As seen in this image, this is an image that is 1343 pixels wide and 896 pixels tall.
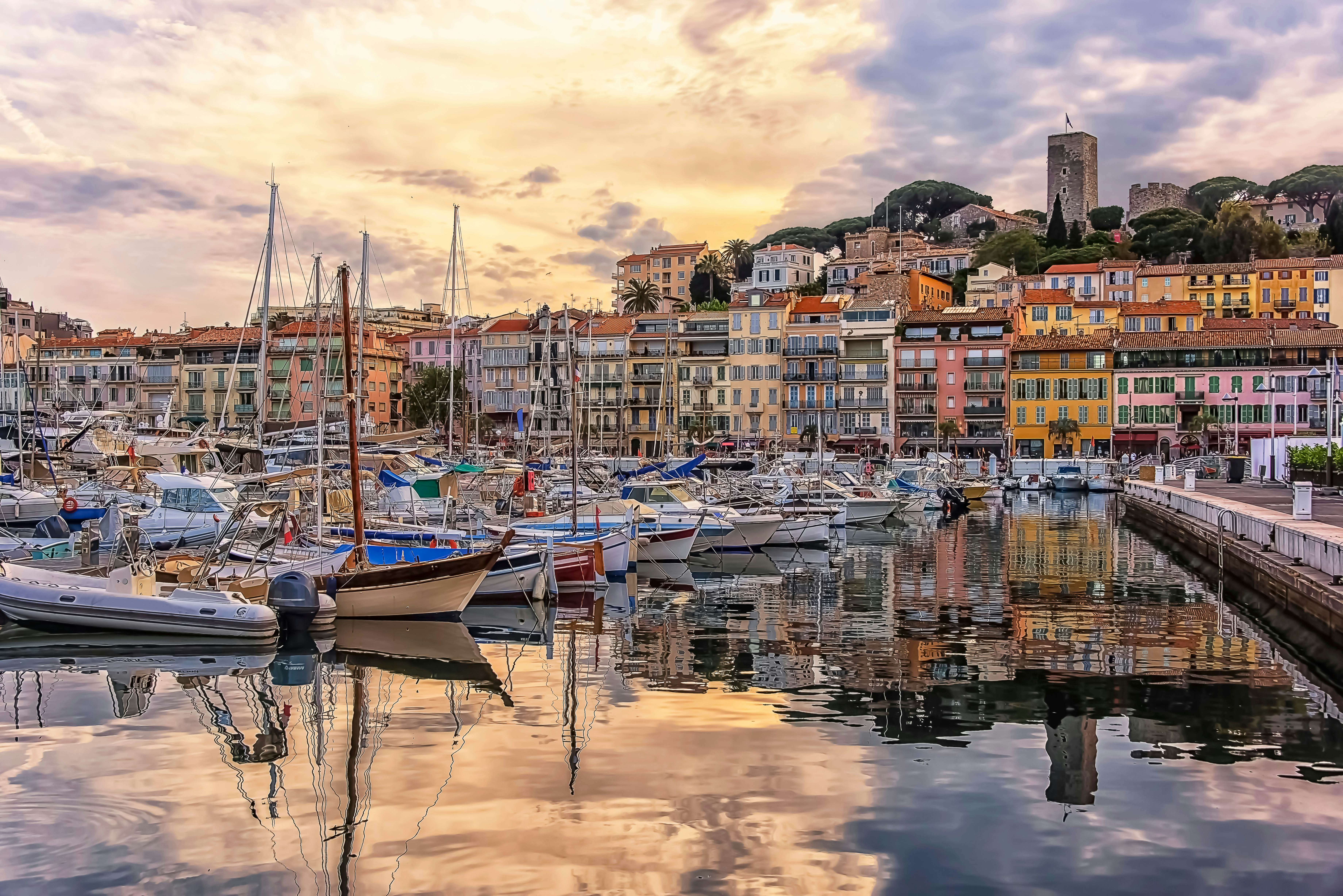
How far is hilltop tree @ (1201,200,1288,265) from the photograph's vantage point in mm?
131125

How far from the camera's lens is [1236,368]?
9425cm

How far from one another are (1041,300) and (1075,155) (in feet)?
249

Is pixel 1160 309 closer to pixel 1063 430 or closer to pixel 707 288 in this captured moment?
pixel 1063 430

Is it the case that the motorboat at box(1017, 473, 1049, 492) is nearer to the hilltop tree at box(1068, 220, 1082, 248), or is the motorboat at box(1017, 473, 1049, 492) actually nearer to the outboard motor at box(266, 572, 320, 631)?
the hilltop tree at box(1068, 220, 1082, 248)

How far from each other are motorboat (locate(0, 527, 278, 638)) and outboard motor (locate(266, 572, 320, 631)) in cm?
28

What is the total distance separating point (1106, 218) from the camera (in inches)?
6786

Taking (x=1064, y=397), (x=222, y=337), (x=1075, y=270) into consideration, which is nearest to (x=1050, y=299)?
(x=1064, y=397)

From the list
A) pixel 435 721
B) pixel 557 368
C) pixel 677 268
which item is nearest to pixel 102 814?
pixel 435 721

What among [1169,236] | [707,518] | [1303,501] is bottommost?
[707,518]

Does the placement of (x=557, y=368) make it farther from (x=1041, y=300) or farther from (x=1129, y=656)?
(x=1129, y=656)

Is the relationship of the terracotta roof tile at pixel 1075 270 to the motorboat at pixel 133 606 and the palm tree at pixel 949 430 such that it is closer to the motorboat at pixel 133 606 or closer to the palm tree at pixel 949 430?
the palm tree at pixel 949 430

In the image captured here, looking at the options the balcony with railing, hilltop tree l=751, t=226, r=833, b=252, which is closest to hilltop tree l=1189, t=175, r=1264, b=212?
hilltop tree l=751, t=226, r=833, b=252

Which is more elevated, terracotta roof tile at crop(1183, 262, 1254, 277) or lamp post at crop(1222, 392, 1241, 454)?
terracotta roof tile at crop(1183, 262, 1254, 277)

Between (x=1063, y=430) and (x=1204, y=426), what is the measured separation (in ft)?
30.8
